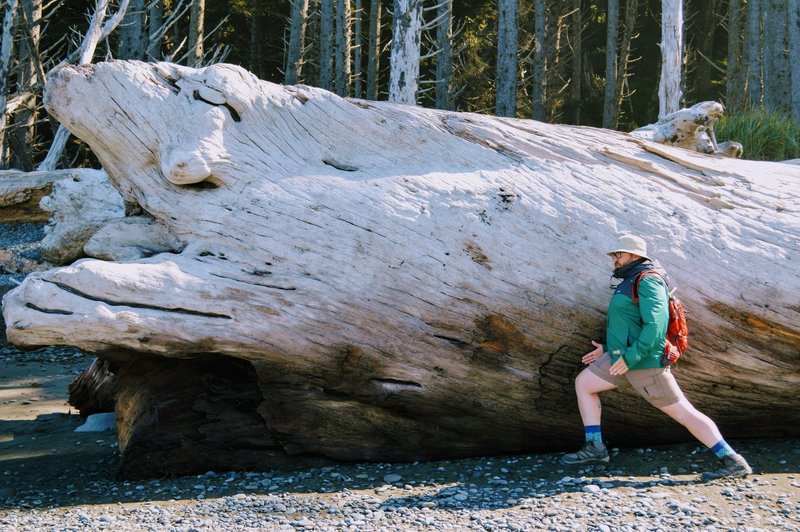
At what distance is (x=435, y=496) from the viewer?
5.48 meters

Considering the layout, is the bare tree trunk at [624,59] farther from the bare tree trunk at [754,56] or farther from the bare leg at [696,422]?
the bare leg at [696,422]

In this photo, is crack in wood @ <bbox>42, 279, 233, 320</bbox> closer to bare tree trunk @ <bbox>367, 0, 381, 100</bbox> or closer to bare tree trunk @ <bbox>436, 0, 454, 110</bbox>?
bare tree trunk @ <bbox>436, 0, 454, 110</bbox>

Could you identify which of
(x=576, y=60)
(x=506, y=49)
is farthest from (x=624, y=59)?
(x=506, y=49)

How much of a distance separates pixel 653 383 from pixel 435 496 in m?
1.56

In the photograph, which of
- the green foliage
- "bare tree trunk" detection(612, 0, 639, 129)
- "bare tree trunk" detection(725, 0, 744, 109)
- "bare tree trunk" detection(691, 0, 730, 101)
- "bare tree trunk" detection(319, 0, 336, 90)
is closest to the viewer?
the green foliage

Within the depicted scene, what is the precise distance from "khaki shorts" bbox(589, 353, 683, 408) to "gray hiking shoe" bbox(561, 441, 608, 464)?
17.4 inches

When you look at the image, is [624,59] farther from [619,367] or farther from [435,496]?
[435,496]

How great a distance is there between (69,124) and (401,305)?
3.13 meters

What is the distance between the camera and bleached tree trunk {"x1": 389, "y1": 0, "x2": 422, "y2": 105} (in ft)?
42.7

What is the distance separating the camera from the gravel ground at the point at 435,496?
501 cm

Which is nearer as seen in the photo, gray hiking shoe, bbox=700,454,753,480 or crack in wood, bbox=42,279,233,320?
gray hiking shoe, bbox=700,454,753,480

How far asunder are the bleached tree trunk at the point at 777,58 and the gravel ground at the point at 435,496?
53.5 ft

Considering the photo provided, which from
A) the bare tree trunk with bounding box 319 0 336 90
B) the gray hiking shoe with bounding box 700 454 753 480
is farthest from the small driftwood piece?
the bare tree trunk with bounding box 319 0 336 90

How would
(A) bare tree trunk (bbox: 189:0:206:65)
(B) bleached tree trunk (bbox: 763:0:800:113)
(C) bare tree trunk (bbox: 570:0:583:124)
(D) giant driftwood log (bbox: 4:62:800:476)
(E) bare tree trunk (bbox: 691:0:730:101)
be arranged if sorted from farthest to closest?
1. (E) bare tree trunk (bbox: 691:0:730:101)
2. (C) bare tree trunk (bbox: 570:0:583:124)
3. (B) bleached tree trunk (bbox: 763:0:800:113)
4. (A) bare tree trunk (bbox: 189:0:206:65)
5. (D) giant driftwood log (bbox: 4:62:800:476)
